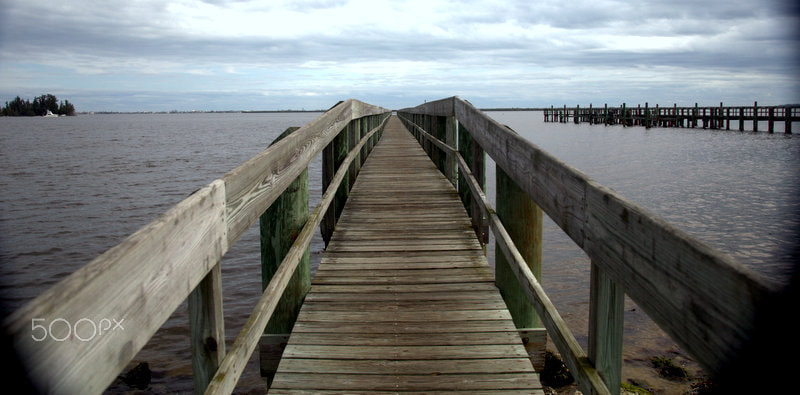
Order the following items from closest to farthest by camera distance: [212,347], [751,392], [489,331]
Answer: [751,392] < [212,347] < [489,331]

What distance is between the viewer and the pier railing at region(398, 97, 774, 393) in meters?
0.97

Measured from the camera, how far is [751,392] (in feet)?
A: 2.87

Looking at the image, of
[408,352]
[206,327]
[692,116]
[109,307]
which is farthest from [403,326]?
[692,116]

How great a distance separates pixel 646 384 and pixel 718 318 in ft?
15.1

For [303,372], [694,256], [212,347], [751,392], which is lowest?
[303,372]

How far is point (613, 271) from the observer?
1527mm

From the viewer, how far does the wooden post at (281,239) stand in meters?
3.16

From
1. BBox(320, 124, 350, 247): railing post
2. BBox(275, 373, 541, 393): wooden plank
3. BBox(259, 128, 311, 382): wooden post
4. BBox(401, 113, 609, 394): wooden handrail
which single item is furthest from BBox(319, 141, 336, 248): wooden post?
BBox(275, 373, 541, 393): wooden plank

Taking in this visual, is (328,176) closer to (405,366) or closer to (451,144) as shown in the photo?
(451,144)

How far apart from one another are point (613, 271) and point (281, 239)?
2.05 metres

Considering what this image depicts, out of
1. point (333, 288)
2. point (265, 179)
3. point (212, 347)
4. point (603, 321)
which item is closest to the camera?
point (212, 347)

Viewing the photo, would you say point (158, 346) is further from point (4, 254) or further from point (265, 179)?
point (4, 254)

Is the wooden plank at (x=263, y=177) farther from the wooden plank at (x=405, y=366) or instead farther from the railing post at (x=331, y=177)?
the railing post at (x=331, y=177)

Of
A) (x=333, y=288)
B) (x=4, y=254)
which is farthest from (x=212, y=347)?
(x=4, y=254)
